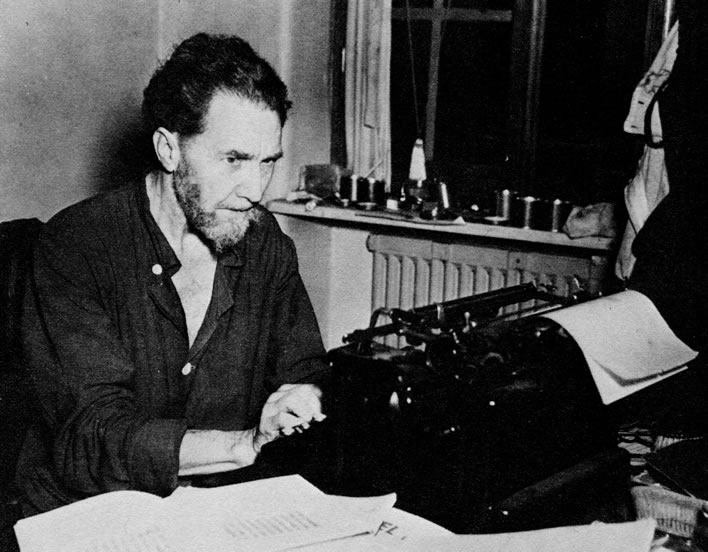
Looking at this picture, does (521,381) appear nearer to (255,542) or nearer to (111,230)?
(255,542)

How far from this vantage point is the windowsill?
135 inches

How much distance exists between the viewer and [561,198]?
392 cm

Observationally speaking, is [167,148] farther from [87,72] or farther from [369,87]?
[369,87]

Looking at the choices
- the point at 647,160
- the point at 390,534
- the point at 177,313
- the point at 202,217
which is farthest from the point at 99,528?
the point at 647,160

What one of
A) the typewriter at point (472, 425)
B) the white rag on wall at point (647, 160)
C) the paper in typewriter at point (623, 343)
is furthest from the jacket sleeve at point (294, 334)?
the white rag on wall at point (647, 160)

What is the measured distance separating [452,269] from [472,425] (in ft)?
8.82

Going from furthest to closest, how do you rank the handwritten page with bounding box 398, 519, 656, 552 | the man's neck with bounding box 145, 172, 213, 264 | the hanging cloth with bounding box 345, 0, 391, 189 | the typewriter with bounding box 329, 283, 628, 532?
1. the hanging cloth with bounding box 345, 0, 391, 189
2. the man's neck with bounding box 145, 172, 213, 264
3. the typewriter with bounding box 329, 283, 628, 532
4. the handwritten page with bounding box 398, 519, 656, 552

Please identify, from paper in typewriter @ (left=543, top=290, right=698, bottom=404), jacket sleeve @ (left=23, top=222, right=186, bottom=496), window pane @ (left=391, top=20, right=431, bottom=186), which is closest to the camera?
paper in typewriter @ (left=543, top=290, right=698, bottom=404)

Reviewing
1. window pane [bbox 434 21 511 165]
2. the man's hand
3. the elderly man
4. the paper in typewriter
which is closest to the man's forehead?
the elderly man

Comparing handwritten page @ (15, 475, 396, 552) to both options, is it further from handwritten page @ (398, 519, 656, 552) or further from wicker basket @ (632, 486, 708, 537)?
wicker basket @ (632, 486, 708, 537)

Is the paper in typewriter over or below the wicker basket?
over

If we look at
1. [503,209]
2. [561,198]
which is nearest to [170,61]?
[503,209]

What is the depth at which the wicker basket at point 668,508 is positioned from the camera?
1.15 m

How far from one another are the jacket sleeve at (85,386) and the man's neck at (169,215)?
20 centimetres
